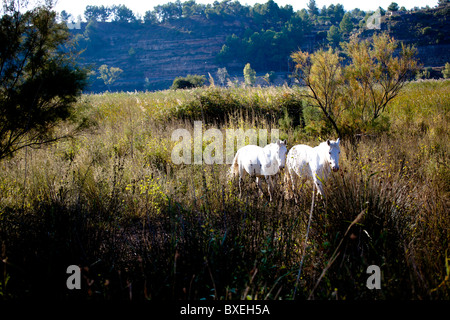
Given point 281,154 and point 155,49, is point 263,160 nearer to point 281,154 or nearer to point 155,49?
point 281,154

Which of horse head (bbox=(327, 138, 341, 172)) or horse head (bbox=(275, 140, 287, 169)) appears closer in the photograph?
horse head (bbox=(327, 138, 341, 172))

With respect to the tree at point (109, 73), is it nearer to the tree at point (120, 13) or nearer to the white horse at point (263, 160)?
the tree at point (120, 13)

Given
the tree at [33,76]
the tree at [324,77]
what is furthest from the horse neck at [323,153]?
the tree at [324,77]

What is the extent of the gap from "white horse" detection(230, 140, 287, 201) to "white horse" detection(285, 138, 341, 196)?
0.76 feet

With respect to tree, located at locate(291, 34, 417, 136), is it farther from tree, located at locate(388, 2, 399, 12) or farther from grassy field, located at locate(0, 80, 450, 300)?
tree, located at locate(388, 2, 399, 12)

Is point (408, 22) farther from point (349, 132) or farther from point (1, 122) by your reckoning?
point (1, 122)

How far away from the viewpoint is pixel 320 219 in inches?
116

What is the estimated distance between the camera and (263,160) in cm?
459

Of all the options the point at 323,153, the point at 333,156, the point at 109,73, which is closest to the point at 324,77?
the point at 323,153

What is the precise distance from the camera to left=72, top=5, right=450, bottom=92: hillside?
7972 cm

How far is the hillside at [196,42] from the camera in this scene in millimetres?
79719

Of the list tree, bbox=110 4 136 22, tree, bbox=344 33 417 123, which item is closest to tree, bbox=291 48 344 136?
tree, bbox=344 33 417 123

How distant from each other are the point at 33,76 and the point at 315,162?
4197 millimetres

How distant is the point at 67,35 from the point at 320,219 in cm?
441
